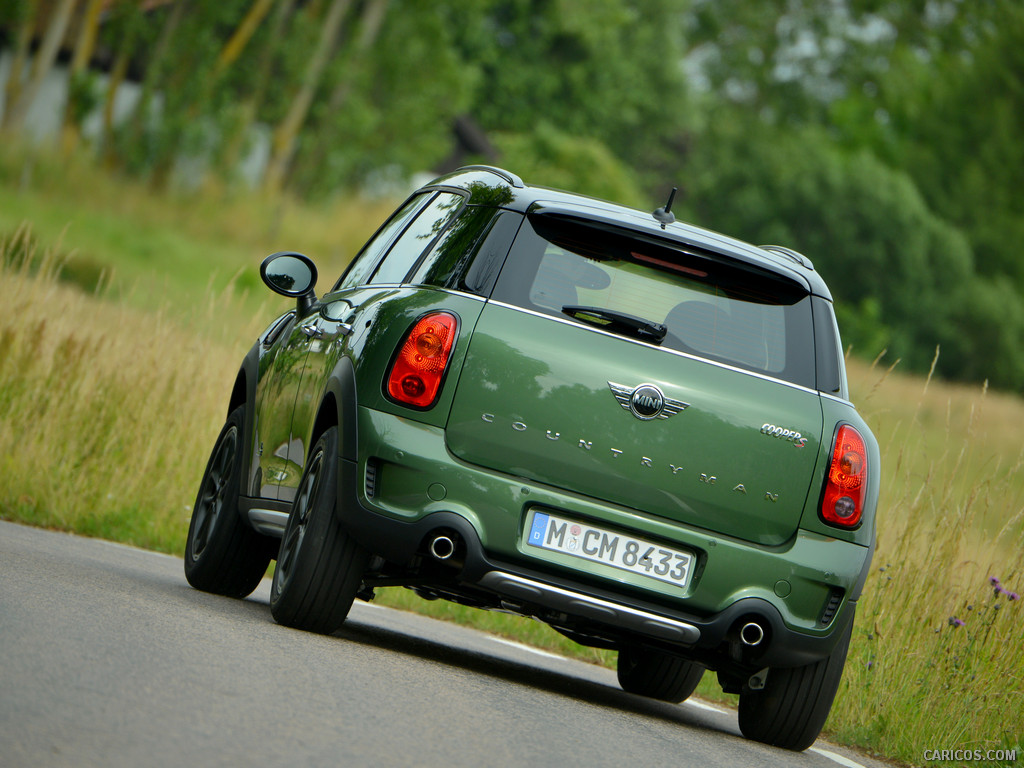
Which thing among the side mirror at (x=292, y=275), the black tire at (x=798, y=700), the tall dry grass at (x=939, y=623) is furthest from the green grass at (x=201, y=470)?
the side mirror at (x=292, y=275)

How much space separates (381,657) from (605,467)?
1.20 metres

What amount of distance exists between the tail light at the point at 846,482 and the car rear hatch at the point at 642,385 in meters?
0.10

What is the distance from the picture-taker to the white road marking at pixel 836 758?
6.93 meters

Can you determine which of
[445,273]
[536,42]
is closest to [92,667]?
[445,273]

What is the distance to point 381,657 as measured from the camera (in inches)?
261

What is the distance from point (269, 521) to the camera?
7.26 metres

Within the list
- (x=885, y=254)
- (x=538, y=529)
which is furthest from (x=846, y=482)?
(x=885, y=254)

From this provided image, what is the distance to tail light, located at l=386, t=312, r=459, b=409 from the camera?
6.18 meters

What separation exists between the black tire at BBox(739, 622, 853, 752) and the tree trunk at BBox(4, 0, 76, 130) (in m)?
32.3

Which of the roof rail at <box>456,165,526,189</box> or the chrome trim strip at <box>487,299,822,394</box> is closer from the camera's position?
the chrome trim strip at <box>487,299,822,394</box>

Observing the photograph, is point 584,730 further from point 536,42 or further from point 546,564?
point 536,42

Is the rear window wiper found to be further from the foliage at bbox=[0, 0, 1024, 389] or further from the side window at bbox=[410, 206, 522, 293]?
the foliage at bbox=[0, 0, 1024, 389]

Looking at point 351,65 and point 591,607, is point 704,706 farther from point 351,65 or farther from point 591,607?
point 351,65

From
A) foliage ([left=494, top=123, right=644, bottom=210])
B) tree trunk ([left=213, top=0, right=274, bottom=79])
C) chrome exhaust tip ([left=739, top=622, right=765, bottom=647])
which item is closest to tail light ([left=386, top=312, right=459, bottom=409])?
chrome exhaust tip ([left=739, top=622, right=765, bottom=647])
